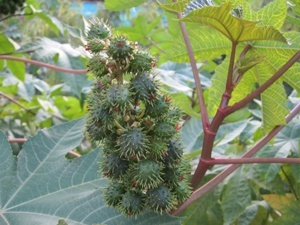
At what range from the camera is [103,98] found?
2.68 ft

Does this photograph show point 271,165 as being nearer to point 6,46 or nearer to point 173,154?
point 173,154

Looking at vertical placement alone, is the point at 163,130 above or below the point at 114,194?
above

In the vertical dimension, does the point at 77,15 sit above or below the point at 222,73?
below

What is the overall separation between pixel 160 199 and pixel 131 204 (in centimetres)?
5

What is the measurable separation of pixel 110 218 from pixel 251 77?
54cm

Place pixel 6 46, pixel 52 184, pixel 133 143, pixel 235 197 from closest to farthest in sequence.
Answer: pixel 133 143 < pixel 52 184 < pixel 235 197 < pixel 6 46

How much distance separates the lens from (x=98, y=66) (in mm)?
832

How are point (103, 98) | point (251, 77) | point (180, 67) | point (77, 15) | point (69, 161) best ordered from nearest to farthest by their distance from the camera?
point (103, 98) → point (69, 161) → point (251, 77) → point (180, 67) → point (77, 15)

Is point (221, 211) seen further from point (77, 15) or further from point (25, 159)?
point (77, 15)

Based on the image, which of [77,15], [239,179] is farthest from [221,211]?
[77,15]

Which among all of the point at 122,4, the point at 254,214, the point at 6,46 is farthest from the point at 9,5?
the point at 254,214

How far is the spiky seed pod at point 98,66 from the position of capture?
83cm

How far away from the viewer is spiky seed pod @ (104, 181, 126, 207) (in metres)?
0.85

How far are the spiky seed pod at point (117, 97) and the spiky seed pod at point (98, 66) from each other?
4 centimetres
